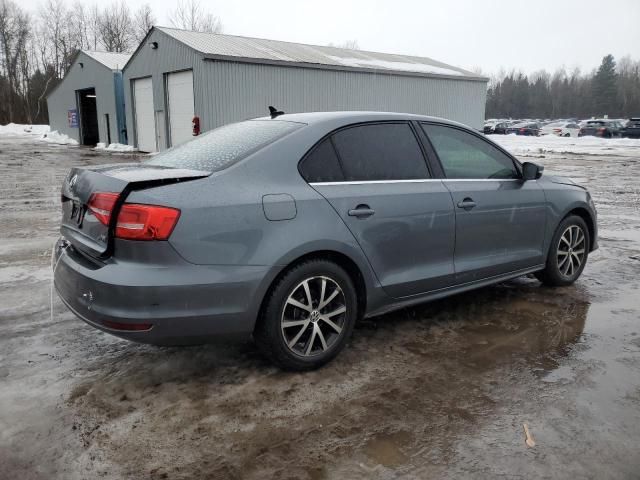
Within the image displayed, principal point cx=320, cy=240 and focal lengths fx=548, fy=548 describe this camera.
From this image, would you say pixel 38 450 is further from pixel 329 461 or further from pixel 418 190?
pixel 418 190

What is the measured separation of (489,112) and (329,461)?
110m

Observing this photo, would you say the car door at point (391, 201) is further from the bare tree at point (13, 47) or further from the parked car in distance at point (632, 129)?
the bare tree at point (13, 47)

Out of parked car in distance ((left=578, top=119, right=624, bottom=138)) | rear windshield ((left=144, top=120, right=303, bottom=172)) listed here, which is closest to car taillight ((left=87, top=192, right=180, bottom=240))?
rear windshield ((left=144, top=120, right=303, bottom=172))

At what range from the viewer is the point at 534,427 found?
9.43 ft

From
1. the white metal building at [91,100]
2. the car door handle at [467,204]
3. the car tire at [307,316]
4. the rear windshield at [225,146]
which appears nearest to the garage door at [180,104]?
the white metal building at [91,100]

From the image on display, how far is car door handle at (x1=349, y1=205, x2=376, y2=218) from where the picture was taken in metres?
3.48

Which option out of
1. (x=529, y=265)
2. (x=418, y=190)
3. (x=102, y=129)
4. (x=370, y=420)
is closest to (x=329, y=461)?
(x=370, y=420)

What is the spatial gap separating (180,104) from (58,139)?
19512mm

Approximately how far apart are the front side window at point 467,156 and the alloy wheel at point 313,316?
4.58 ft

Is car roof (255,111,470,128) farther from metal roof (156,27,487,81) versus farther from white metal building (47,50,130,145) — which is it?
white metal building (47,50,130,145)

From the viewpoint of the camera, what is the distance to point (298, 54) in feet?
80.4

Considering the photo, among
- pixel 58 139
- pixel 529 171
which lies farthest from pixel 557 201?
pixel 58 139

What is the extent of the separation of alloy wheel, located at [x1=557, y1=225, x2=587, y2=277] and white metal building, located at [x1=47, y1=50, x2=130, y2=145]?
2766 centimetres

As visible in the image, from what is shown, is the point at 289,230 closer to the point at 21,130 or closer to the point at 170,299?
the point at 170,299
